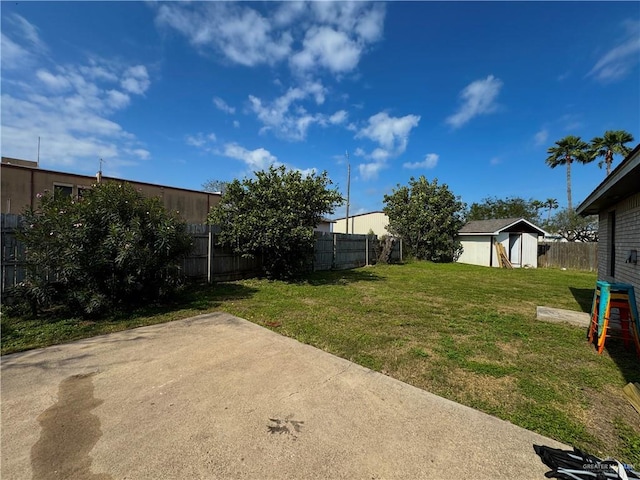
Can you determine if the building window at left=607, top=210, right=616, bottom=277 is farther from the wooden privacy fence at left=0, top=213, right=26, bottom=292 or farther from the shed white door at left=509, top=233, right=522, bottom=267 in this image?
the wooden privacy fence at left=0, top=213, right=26, bottom=292

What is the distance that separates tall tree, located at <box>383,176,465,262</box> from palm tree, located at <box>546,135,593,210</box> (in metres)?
11.8

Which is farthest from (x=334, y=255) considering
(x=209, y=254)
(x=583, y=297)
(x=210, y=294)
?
(x=583, y=297)

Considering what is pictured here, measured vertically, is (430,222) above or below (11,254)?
above

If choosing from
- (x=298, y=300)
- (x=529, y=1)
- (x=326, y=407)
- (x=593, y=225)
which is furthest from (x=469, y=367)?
(x=593, y=225)

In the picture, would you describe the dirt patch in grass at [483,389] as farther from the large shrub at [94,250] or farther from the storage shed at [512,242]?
the storage shed at [512,242]

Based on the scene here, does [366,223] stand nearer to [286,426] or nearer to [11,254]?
[11,254]

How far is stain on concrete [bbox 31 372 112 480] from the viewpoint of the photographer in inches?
73.8

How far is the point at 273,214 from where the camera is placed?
9.05m

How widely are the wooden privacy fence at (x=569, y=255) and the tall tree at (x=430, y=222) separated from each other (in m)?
4.89

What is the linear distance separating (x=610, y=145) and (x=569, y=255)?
35.4 feet

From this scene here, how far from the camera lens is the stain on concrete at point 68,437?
6.15 ft

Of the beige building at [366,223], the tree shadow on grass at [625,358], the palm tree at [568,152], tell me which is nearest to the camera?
the tree shadow on grass at [625,358]

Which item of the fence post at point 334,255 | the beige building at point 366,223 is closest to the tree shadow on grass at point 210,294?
the fence post at point 334,255

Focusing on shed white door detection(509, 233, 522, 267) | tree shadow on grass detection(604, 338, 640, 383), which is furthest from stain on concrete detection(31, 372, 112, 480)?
shed white door detection(509, 233, 522, 267)
